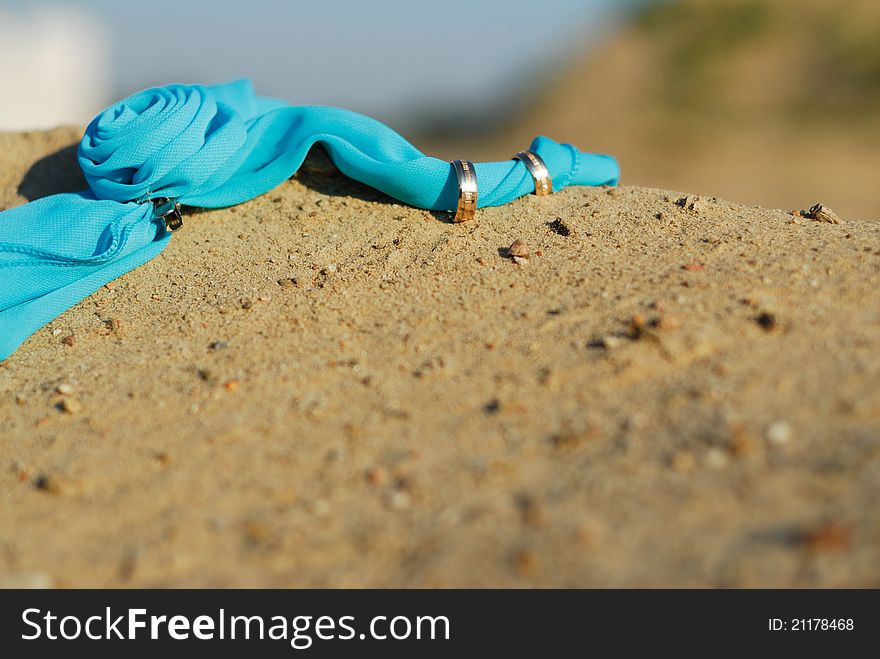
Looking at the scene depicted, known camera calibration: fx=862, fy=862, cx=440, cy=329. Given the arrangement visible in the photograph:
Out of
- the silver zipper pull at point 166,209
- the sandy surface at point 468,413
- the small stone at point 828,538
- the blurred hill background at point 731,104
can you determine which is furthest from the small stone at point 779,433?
the blurred hill background at point 731,104

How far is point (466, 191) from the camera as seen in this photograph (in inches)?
117

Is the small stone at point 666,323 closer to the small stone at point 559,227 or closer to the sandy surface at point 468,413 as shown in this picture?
the sandy surface at point 468,413

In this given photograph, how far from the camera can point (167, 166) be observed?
9.73 ft

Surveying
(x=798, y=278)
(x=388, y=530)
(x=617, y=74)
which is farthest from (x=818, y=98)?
(x=388, y=530)

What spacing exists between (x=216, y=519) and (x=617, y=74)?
13.7 meters

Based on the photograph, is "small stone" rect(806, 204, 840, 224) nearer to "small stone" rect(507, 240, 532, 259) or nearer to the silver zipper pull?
"small stone" rect(507, 240, 532, 259)

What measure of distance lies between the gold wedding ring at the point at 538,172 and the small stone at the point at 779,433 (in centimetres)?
156

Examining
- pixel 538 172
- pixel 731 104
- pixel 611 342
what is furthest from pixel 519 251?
pixel 731 104

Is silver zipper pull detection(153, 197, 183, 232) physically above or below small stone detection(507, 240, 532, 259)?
above

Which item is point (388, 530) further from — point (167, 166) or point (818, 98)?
point (818, 98)

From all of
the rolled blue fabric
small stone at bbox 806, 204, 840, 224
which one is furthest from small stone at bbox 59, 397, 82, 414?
small stone at bbox 806, 204, 840, 224

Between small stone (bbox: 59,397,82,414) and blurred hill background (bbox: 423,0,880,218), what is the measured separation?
23.3 ft

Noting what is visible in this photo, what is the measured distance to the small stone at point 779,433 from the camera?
71.8 inches

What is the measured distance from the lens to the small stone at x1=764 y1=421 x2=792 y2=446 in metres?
1.82
